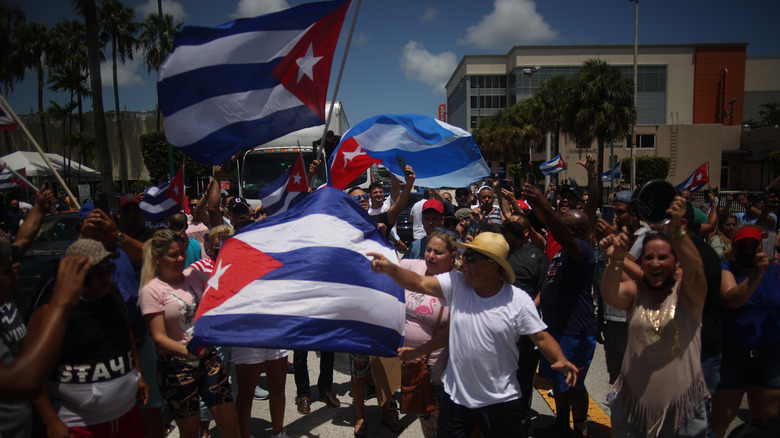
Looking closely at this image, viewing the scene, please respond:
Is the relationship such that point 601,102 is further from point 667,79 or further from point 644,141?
point 667,79

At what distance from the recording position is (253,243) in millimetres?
3441

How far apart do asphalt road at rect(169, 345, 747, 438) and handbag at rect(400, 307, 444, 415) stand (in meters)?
0.94

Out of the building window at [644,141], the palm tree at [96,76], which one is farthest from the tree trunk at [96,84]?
the building window at [644,141]

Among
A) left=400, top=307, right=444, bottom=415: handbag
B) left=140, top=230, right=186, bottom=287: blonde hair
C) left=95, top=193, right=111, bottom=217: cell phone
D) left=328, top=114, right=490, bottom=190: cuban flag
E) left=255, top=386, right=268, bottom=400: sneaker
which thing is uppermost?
left=328, top=114, right=490, bottom=190: cuban flag

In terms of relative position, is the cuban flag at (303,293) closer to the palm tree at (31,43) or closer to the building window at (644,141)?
the palm tree at (31,43)

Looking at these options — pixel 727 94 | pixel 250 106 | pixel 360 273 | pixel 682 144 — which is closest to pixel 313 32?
pixel 250 106

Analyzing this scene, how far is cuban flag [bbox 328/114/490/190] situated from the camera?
19.2 feet

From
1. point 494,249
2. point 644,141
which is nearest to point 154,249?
point 494,249

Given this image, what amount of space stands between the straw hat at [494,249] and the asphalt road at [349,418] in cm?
207

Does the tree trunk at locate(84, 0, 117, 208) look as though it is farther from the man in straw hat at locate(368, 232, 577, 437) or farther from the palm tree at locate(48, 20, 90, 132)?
the palm tree at locate(48, 20, 90, 132)

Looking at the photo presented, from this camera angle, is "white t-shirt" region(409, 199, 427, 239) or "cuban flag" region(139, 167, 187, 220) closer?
"cuban flag" region(139, 167, 187, 220)

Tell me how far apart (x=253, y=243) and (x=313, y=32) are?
2.02m

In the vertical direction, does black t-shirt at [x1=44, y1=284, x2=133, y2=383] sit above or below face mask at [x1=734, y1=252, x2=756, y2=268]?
below

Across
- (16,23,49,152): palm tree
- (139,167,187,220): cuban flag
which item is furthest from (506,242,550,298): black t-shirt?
(16,23,49,152): palm tree
